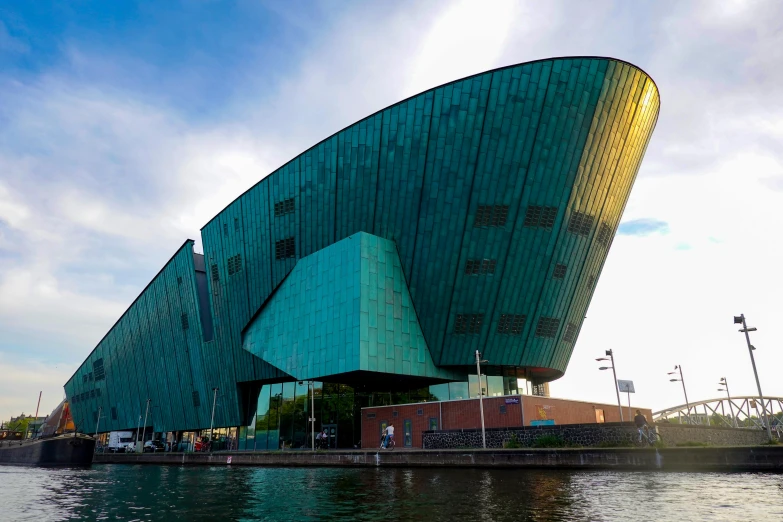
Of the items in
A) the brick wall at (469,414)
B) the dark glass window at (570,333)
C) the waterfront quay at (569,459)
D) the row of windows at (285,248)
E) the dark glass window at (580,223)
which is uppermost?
the row of windows at (285,248)

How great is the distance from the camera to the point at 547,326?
41.1 meters

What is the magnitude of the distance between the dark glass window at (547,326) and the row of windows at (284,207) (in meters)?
21.3

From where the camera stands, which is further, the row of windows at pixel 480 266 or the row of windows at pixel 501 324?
the row of windows at pixel 501 324

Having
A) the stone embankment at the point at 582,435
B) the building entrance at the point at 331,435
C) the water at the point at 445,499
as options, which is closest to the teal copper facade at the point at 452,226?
the building entrance at the point at 331,435

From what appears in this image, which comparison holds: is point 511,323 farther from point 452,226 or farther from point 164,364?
point 164,364

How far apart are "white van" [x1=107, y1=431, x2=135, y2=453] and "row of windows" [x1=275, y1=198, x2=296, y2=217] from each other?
42067 millimetres

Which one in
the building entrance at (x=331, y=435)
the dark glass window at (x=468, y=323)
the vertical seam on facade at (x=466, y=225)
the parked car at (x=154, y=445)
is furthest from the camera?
the parked car at (x=154, y=445)

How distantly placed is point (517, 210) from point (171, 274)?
37.8 meters

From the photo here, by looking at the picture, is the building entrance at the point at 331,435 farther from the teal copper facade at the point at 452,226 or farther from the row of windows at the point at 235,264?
the row of windows at the point at 235,264

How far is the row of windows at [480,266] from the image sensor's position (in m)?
38.5

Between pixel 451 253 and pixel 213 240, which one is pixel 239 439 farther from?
pixel 451 253

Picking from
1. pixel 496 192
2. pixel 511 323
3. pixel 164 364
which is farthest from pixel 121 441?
pixel 496 192

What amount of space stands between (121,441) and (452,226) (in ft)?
185

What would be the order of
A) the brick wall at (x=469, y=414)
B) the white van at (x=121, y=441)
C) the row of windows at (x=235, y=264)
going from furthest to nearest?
1. the white van at (x=121, y=441)
2. the row of windows at (x=235, y=264)
3. the brick wall at (x=469, y=414)
